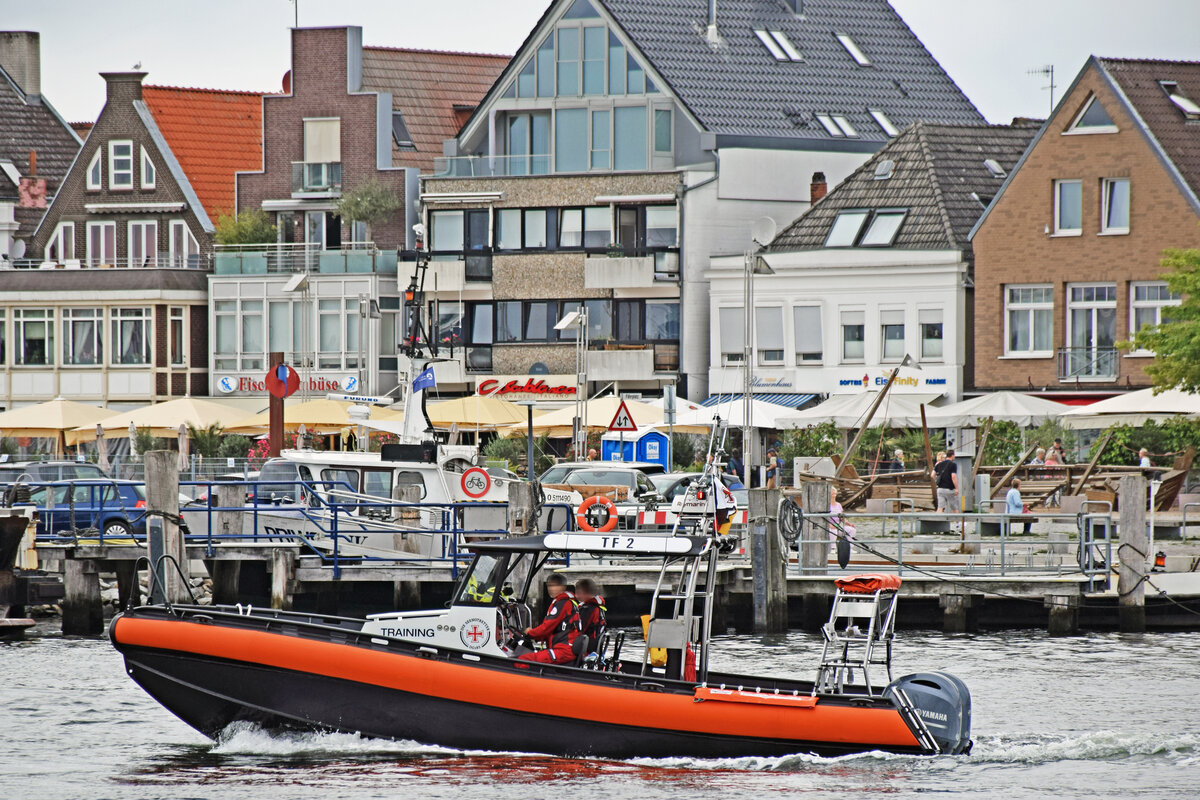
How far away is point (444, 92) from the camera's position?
6850cm

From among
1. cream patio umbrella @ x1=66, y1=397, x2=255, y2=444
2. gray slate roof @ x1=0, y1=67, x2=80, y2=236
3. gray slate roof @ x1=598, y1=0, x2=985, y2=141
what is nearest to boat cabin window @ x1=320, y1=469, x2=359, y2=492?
cream patio umbrella @ x1=66, y1=397, x2=255, y2=444

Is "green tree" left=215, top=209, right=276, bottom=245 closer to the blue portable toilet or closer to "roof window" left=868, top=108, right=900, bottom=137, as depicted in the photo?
"roof window" left=868, top=108, right=900, bottom=137

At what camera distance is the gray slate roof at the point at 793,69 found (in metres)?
60.8

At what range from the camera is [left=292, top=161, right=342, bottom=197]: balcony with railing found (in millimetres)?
64812

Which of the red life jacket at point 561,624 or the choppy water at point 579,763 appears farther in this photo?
the red life jacket at point 561,624

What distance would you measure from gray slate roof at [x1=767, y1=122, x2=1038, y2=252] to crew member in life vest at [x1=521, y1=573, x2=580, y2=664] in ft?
122

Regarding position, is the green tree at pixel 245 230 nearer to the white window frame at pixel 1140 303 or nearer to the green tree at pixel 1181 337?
the white window frame at pixel 1140 303

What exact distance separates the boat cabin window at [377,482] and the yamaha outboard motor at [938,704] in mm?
14052

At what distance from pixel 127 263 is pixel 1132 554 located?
42296 millimetres

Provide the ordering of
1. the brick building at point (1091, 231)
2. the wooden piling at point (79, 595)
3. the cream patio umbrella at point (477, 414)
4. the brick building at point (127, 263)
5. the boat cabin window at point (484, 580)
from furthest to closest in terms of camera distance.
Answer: the brick building at point (127, 263) < the brick building at point (1091, 231) < the cream patio umbrella at point (477, 414) < the wooden piling at point (79, 595) < the boat cabin window at point (484, 580)

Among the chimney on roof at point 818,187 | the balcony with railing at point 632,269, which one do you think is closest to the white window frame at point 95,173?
the balcony with railing at point 632,269

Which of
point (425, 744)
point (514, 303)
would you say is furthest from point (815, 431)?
point (425, 744)

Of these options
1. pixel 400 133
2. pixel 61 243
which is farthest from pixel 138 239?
pixel 400 133

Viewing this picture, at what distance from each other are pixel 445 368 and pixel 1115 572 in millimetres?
34275
